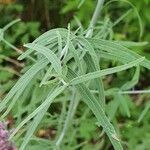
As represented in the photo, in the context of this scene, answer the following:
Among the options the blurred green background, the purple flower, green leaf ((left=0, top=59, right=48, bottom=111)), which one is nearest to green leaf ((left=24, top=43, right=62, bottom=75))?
green leaf ((left=0, top=59, right=48, bottom=111))

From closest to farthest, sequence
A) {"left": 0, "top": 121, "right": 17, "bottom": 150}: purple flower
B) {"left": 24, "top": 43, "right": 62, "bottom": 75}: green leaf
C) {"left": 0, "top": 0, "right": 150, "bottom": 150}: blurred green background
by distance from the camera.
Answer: {"left": 24, "top": 43, "right": 62, "bottom": 75}: green leaf → {"left": 0, "top": 121, "right": 17, "bottom": 150}: purple flower → {"left": 0, "top": 0, "right": 150, "bottom": 150}: blurred green background

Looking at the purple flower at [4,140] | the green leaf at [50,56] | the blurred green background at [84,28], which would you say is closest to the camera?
the green leaf at [50,56]

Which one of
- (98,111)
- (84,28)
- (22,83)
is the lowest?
(84,28)

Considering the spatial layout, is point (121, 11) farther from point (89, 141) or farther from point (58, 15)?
point (89, 141)

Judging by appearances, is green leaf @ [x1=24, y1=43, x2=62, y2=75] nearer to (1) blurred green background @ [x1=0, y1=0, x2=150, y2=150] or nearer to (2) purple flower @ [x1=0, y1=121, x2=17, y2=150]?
(2) purple flower @ [x1=0, y1=121, x2=17, y2=150]

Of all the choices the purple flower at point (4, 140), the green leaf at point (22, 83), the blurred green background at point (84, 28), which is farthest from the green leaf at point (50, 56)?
the blurred green background at point (84, 28)

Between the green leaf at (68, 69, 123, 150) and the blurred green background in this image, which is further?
the blurred green background

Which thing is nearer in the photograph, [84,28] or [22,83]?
[22,83]

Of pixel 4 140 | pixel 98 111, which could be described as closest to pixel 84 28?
pixel 4 140

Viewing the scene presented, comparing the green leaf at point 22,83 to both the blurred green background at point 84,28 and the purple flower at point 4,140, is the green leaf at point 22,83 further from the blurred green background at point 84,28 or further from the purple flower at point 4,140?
the blurred green background at point 84,28

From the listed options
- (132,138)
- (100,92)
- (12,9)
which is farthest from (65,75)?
(12,9)

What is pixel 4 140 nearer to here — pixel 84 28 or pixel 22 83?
pixel 22 83
